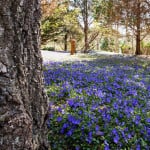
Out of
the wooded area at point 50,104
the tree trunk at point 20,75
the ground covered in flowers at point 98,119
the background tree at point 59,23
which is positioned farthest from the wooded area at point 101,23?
the tree trunk at point 20,75

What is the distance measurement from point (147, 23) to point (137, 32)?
1339 mm

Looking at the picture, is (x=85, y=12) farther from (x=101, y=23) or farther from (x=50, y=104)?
(x=50, y=104)

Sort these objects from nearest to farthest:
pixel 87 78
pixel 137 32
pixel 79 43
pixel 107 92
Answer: pixel 107 92
pixel 87 78
pixel 137 32
pixel 79 43

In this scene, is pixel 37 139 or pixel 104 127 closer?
pixel 37 139

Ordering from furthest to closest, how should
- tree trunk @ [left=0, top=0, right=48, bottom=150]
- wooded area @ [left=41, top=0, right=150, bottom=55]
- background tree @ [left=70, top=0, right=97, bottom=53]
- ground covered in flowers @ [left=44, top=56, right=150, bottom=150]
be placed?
background tree @ [left=70, top=0, right=97, bottom=53] < wooded area @ [left=41, top=0, right=150, bottom=55] < ground covered in flowers @ [left=44, top=56, right=150, bottom=150] < tree trunk @ [left=0, top=0, right=48, bottom=150]

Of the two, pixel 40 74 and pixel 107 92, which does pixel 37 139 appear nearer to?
pixel 40 74

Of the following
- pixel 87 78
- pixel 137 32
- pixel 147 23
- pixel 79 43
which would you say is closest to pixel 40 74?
pixel 87 78

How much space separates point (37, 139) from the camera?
2.24 m

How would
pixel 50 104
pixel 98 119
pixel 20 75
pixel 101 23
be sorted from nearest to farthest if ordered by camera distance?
pixel 20 75 < pixel 98 119 < pixel 50 104 < pixel 101 23

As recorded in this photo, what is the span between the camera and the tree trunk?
187 cm

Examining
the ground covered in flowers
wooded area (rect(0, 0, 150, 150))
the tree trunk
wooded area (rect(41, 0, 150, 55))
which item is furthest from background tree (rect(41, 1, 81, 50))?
the tree trunk

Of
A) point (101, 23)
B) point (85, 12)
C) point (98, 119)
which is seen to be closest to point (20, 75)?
point (98, 119)

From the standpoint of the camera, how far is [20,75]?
1.98 metres

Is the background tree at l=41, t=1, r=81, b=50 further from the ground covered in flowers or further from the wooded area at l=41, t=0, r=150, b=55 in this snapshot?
the ground covered in flowers
